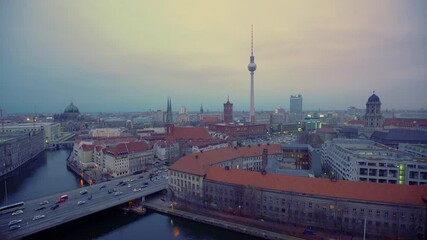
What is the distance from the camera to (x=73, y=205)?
24.2 m

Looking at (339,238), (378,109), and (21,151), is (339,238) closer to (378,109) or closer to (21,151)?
(378,109)

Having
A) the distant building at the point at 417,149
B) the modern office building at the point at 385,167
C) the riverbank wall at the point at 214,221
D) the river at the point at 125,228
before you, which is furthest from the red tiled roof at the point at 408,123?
the river at the point at 125,228

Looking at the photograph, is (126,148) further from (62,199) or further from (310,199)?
(310,199)

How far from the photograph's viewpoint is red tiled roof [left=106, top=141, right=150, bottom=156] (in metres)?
38.9

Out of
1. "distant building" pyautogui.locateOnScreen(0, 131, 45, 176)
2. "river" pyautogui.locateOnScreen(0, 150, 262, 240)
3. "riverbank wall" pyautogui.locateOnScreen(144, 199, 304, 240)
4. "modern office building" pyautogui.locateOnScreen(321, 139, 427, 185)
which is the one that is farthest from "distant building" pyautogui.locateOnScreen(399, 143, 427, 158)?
"distant building" pyautogui.locateOnScreen(0, 131, 45, 176)

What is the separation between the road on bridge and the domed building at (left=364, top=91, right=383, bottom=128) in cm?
4364

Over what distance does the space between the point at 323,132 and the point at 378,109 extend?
14.4m

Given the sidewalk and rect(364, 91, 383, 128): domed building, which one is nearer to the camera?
the sidewalk

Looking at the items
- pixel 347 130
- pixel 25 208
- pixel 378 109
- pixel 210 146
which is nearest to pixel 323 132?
pixel 347 130

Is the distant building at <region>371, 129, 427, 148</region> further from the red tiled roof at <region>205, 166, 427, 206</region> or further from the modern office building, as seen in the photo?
the red tiled roof at <region>205, 166, 427, 206</region>

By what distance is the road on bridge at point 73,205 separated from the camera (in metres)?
19.9

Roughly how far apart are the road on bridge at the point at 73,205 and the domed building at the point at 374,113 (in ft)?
143

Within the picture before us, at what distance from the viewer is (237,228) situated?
20906 millimetres

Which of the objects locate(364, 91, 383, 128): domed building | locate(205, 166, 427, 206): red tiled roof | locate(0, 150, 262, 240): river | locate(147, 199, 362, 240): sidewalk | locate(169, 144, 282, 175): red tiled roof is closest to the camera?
locate(205, 166, 427, 206): red tiled roof
